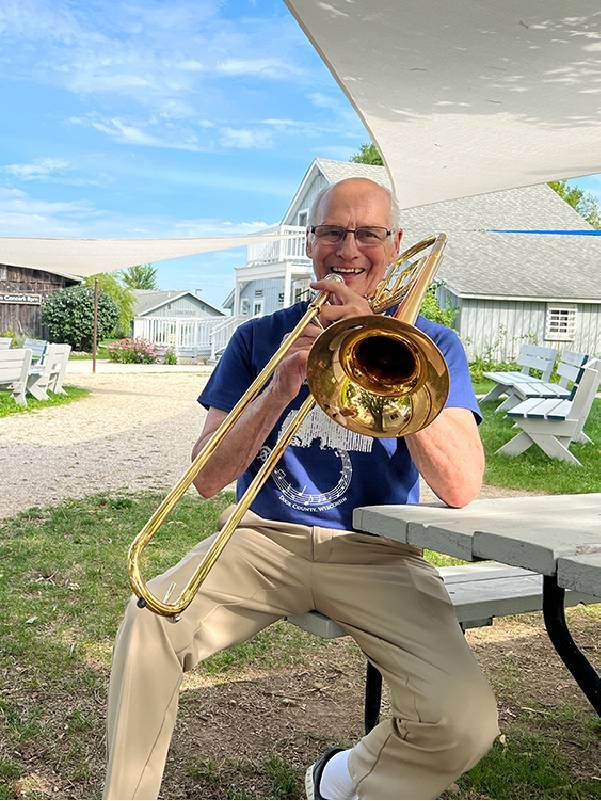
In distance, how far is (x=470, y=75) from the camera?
11.2 ft

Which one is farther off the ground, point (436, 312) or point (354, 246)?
point (354, 246)

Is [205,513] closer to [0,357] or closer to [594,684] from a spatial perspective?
[594,684]

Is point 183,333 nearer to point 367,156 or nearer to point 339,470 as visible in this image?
point 367,156

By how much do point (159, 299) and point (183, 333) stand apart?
36.7 meters

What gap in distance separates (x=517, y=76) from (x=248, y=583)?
6.92 feet

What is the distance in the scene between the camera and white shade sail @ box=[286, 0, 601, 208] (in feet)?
9.57

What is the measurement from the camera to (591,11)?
2.82 m

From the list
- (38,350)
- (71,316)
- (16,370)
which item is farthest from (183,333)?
(16,370)

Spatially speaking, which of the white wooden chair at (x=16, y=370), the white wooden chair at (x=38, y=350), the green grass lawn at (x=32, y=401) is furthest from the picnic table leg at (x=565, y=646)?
the white wooden chair at (x=38, y=350)

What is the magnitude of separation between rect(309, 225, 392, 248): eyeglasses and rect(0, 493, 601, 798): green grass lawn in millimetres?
1416

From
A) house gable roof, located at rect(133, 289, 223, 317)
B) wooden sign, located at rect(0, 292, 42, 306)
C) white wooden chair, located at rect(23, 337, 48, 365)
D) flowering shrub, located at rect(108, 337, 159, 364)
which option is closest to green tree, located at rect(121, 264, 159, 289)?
house gable roof, located at rect(133, 289, 223, 317)

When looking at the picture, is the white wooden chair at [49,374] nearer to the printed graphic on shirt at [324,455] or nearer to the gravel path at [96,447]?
A: the gravel path at [96,447]

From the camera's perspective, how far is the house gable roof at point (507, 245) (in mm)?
25500

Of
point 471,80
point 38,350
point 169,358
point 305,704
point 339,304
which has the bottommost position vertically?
point 169,358
